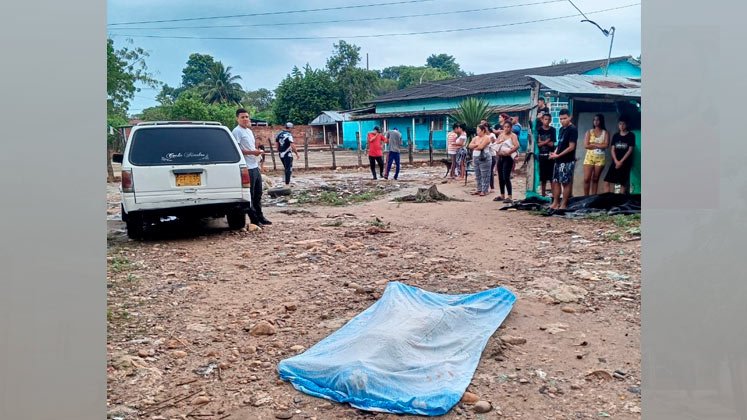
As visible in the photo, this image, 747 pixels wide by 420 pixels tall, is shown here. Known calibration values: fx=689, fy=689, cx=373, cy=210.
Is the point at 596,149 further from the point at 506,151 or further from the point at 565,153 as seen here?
the point at 506,151

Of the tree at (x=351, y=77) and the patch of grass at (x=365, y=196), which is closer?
the patch of grass at (x=365, y=196)

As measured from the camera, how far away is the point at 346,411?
12.4ft

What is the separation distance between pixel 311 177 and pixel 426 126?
39.7 ft

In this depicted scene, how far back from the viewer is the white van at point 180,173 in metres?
7.99

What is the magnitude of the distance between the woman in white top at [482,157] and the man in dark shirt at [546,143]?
1457 millimetres

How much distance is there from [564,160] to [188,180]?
529cm

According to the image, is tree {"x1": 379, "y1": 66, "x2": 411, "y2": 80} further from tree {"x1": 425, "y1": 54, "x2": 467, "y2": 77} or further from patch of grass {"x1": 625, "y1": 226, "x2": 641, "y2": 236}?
patch of grass {"x1": 625, "y1": 226, "x2": 641, "y2": 236}

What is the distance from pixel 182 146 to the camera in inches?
325

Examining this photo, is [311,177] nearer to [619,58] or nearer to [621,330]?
[619,58]

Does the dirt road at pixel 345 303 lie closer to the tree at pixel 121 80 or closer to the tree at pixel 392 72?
the tree at pixel 121 80

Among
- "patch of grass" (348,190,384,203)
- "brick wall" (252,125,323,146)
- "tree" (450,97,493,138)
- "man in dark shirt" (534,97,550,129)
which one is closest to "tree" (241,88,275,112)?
"brick wall" (252,125,323,146)

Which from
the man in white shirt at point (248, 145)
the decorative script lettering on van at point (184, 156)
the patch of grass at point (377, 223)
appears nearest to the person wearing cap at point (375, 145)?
the patch of grass at point (377, 223)

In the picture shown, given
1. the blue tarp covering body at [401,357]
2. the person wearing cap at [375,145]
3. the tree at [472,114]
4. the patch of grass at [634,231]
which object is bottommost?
the blue tarp covering body at [401,357]
